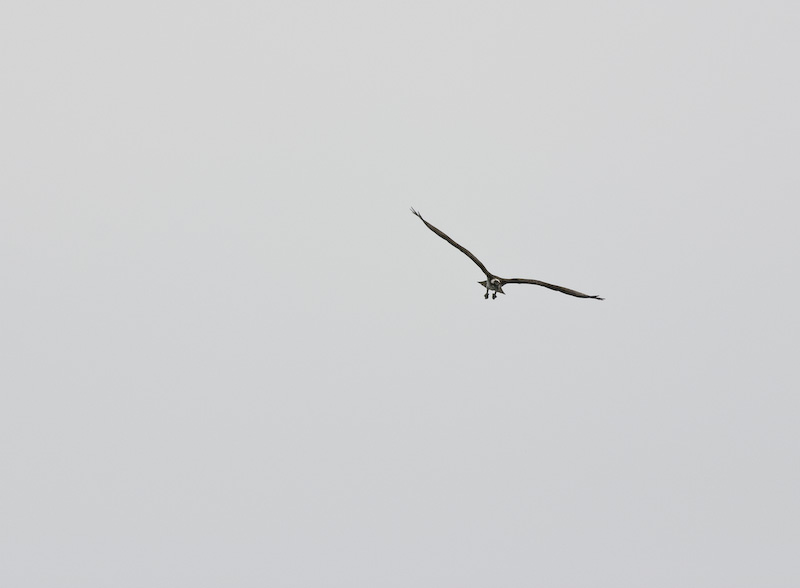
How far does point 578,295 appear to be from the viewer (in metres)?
61.3

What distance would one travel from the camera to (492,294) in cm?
6431

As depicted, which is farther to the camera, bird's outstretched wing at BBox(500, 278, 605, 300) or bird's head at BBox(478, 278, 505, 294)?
bird's head at BBox(478, 278, 505, 294)

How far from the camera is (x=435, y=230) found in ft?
194

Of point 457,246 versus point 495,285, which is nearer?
point 457,246

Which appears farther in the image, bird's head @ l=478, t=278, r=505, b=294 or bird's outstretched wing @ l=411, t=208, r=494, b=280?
bird's head @ l=478, t=278, r=505, b=294

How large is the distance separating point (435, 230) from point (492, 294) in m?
7.10

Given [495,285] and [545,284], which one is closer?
[545,284]

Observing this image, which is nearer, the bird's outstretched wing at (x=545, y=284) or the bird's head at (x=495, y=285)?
the bird's outstretched wing at (x=545, y=284)

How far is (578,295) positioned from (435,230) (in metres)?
8.94

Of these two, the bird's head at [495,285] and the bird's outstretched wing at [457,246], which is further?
the bird's head at [495,285]

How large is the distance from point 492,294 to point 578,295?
17.7 ft

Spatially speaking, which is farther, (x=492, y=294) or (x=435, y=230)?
(x=492, y=294)
